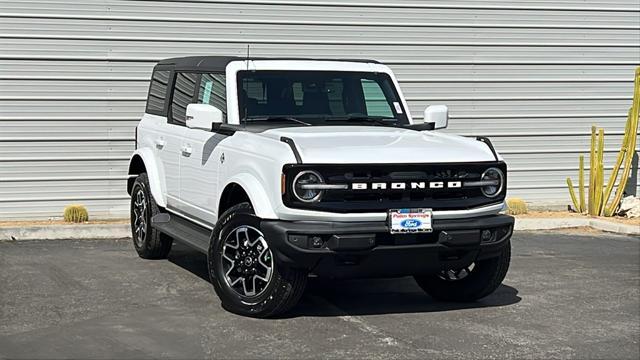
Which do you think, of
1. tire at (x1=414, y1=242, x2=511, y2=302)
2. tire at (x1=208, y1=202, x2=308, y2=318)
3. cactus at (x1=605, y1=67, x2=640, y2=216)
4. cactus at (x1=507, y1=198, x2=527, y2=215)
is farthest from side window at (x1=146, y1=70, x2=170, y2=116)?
cactus at (x1=605, y1=67, x2=640, y2=216)

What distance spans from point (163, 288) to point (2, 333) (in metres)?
1.87

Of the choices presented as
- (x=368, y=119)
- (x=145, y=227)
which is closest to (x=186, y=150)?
(x=145, y=227)

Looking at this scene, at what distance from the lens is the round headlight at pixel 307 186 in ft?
23.4

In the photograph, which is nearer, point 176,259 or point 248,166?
point 248,166

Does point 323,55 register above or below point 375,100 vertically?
above

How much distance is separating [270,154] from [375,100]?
6.29 feet

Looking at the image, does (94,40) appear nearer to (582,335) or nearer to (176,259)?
(176,259)

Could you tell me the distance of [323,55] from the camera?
12969 mm

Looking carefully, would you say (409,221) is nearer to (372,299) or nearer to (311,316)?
(311,316)

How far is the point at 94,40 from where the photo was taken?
12.1 metres

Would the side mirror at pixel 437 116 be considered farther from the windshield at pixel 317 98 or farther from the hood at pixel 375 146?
the hood at pixel 375 146

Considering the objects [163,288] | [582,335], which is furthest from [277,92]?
[582,335]

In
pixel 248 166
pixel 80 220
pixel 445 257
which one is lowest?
pixel 80 220

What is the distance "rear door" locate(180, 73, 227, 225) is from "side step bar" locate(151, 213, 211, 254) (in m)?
0.12
